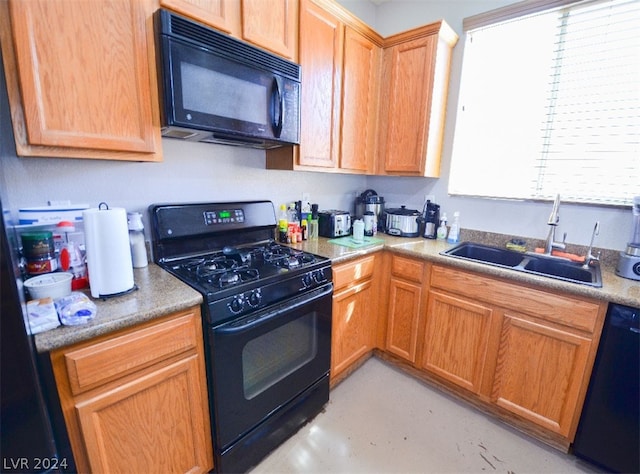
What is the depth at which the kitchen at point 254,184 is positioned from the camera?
3.98ft

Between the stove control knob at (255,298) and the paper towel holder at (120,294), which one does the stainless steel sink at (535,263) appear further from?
the paper towel holder at (120,294)

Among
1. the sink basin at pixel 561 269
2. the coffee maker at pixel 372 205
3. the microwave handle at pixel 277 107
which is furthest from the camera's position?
the coffee maker at pixel 372 205

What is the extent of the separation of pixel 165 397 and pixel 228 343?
282mm

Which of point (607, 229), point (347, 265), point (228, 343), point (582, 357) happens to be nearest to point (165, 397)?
point (228, 343)

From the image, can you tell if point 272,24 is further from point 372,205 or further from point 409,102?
point 372,205

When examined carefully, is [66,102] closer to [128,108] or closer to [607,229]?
[128,108]

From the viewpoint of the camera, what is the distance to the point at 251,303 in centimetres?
123

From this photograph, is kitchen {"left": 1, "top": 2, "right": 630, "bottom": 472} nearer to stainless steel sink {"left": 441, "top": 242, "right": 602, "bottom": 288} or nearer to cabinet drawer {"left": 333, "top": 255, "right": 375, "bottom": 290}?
stainless steel sink {"left": 441, "top": 242, "right": 602, "bottom": 288}

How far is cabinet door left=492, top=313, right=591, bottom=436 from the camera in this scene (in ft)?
4.64

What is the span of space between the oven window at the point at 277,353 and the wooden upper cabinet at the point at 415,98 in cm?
143

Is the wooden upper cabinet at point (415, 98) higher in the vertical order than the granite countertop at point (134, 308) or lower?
higher

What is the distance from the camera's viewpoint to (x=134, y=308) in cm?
98

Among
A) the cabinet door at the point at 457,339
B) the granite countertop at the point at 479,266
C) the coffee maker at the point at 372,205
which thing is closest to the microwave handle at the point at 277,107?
the granite countertop at the point at 479,266

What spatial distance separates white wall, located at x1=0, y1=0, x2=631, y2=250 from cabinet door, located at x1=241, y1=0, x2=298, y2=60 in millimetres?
610
